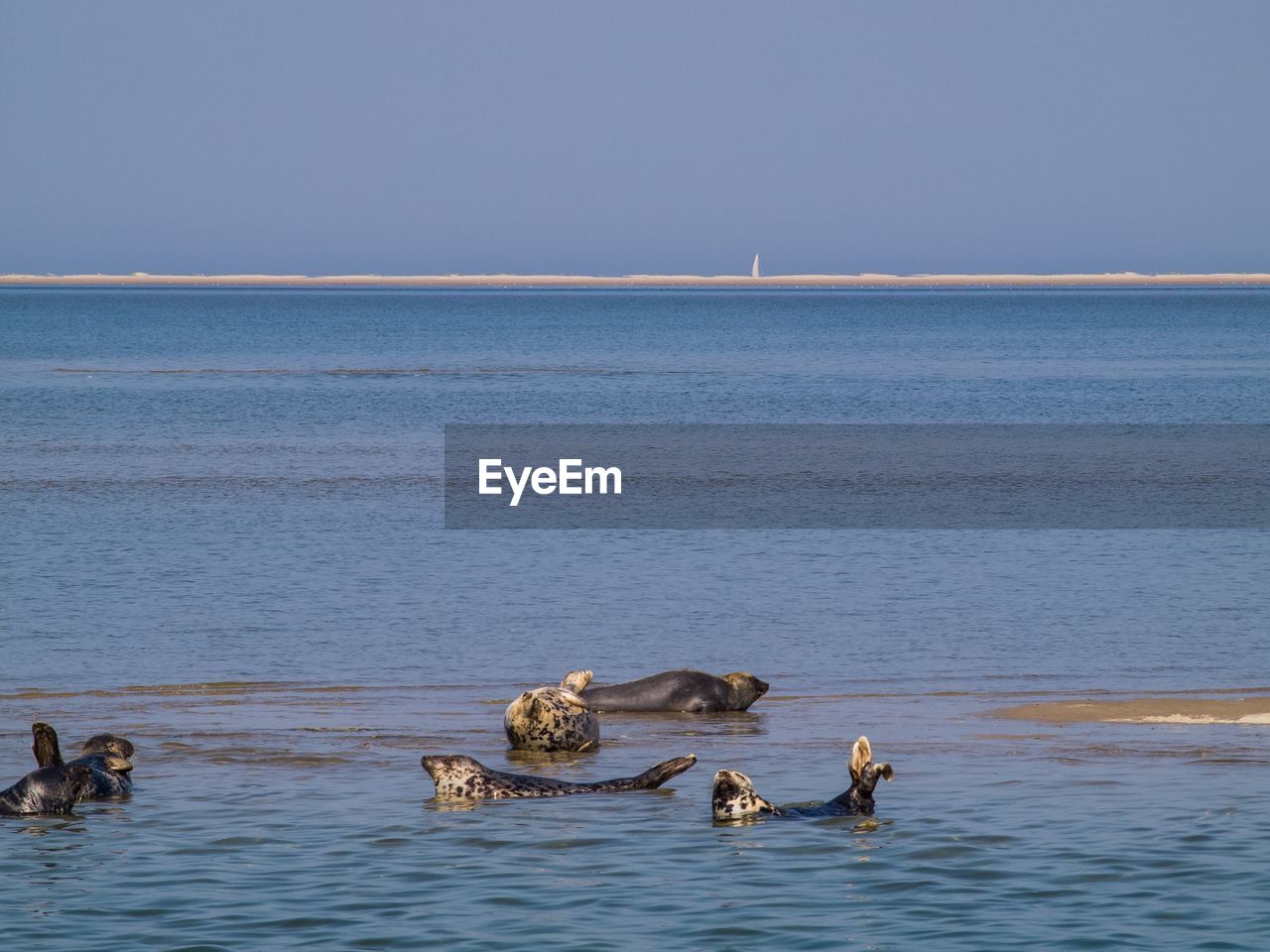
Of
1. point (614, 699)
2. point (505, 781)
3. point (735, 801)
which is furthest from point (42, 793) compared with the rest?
point (614, 699)

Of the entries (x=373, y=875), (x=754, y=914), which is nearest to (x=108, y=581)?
(x=373, y=875)

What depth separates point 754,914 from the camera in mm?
9086

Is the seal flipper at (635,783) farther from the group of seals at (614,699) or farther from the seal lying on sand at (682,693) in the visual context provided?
the seal lying on sand at (682,693)

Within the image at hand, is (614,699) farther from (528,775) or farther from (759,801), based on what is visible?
(759,801)

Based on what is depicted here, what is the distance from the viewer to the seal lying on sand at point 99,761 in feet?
37.2

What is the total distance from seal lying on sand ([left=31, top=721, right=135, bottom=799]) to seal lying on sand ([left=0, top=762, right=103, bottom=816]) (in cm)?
12

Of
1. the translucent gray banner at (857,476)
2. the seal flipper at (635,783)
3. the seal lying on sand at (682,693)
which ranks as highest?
the translucent gray banner at (857,476)

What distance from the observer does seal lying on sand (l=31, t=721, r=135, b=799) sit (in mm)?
11344

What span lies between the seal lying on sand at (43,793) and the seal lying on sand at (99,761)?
121 millimetres

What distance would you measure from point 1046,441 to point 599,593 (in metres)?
29.9

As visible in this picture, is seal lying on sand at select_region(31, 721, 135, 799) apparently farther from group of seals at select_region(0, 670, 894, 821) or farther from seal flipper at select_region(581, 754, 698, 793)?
seal flipper at select_region(581, 754, 698, 793)

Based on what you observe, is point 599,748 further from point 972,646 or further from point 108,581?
point 108,581

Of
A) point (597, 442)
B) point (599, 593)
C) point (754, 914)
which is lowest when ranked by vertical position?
point (754, 914)

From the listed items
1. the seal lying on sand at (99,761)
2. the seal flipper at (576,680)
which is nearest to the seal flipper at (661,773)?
the seal flipper at (576,680)
